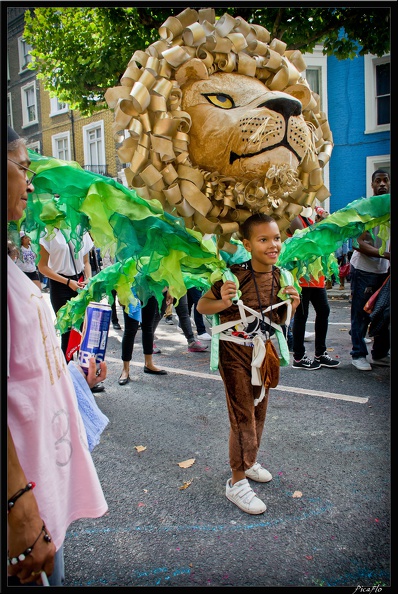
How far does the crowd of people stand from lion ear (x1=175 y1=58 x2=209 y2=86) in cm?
57

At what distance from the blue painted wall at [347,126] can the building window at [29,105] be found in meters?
4.25

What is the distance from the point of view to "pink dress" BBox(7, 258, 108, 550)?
1116 millimetres

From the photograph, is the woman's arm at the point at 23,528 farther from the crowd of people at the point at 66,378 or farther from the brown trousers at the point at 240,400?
the brown trousers at the point at 240,400

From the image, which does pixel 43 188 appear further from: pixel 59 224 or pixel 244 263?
pixel 244 263

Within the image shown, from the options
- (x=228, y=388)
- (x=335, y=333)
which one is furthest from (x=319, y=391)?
(x=335, y=333)

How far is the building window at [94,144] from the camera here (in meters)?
2.82

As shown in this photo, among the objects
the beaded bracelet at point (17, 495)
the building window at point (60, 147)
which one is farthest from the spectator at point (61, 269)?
the beaded bracelet at point (17, 495)

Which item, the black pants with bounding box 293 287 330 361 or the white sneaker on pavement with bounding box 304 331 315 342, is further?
the white sneaker on pavement with bounding box 304 331 315 342

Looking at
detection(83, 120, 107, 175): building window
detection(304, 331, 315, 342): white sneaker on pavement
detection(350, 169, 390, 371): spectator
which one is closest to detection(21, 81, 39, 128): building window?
detection(83, 120, 107, 175): building window

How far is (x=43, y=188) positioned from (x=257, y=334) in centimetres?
111

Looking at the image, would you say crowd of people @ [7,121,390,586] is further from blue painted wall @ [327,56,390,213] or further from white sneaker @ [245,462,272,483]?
blue painted wall @ [327,56,390,213]

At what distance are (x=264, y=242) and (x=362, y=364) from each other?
2.86m

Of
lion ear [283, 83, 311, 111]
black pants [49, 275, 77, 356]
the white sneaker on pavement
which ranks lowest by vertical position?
the white sneaker on pavement

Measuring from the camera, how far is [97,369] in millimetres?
1691
